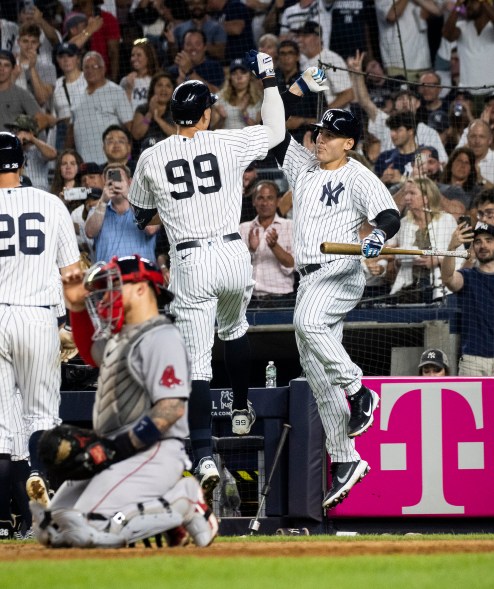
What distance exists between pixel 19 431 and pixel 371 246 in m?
2.87

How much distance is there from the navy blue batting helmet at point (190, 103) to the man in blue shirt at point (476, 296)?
11.6ft

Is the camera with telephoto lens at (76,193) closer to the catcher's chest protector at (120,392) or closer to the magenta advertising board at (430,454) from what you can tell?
the magenta advertising board at (430,454)

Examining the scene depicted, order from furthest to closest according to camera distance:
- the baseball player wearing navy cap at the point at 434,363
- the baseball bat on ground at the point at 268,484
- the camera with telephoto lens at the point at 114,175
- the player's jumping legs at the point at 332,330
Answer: the camera with telephoto lens at the point at 114,175
the baseball player wearing navy cap at the point at 434,363
the baseball bat on ground at the point at 268,484
the player's jumping legs at the point at 332,330

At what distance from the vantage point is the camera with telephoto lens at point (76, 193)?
11727mm

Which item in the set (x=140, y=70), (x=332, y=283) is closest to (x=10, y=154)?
(x=332, y=283)

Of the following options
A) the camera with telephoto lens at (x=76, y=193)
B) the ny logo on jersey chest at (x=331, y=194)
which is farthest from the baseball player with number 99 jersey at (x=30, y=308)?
the camera with telephoto lens at (x=76, y=193)

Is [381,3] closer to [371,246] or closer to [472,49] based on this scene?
[472,49]

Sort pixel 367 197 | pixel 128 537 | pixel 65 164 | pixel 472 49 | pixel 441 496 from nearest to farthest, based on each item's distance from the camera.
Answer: pixel 128 537 < pixel 367 197 < pixel 441 496 < pixel 65 164 < pixel 472 49

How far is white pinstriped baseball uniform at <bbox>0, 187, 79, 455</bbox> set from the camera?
6.95 metres

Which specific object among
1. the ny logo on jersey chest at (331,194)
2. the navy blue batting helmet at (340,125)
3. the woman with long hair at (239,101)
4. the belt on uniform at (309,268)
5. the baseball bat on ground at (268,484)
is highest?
the woman with long hair at (239,101)

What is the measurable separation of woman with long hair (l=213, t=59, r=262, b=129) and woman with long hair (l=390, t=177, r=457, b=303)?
2293mm

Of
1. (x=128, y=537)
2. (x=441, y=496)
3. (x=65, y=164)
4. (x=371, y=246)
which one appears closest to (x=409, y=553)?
(x=128, y=537)

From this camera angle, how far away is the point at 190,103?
291 inches

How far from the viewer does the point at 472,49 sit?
1347 cm
